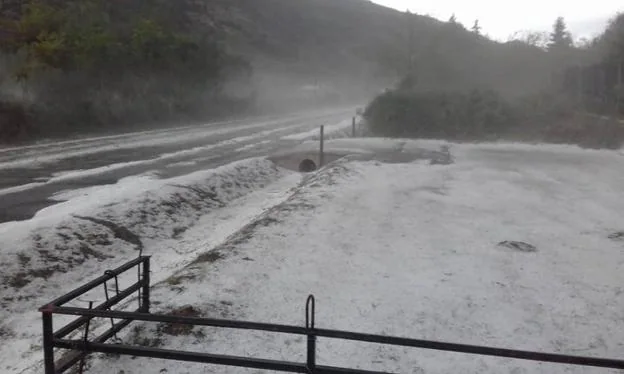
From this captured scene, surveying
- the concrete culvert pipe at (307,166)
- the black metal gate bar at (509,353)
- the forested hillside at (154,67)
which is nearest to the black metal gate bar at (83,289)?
the black metal gate bar at (509,353)

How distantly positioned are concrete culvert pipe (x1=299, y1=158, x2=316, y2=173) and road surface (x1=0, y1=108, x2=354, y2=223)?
6.87 feet

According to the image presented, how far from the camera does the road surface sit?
43.9 ft

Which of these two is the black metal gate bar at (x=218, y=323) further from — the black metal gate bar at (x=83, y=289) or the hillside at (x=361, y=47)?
the hillside at (x=361, y=47)

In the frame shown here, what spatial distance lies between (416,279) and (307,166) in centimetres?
1260

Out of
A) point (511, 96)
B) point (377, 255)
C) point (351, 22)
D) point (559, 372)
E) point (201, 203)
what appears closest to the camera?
point (559, 372)

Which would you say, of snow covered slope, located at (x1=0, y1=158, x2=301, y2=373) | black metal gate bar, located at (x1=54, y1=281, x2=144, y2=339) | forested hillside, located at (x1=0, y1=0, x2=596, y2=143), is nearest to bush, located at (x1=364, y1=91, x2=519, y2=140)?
forested hillside, located at (x1=0, y1=0, x2=596, y2=143)

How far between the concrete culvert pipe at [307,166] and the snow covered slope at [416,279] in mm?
5274

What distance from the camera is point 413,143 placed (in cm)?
2936

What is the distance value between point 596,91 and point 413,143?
14.4 metres

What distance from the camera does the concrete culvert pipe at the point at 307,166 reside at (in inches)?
819

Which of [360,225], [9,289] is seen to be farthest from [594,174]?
[9,289]

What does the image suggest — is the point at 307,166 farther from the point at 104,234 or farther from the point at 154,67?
the point at 154,67

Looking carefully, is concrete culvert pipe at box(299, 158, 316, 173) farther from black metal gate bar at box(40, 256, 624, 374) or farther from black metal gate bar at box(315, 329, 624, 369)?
black metal gate bar at box(315, 329, 624, 369)

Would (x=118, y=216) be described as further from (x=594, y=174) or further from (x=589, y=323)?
(x=594, y=174)
